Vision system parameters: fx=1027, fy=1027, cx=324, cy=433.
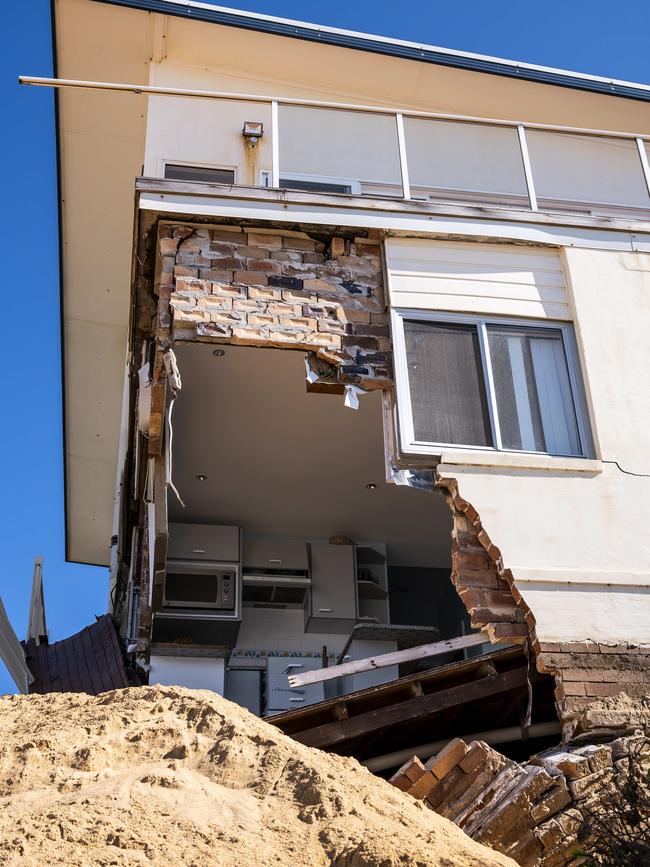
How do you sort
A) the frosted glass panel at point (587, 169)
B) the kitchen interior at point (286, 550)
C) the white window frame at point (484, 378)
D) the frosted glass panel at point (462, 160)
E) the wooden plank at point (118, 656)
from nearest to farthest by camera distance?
1. the white window frame at point (484, 378)
2. the kitchen interior at point (286, 550)
3. the wooden plank at point (118, 656)
4. the frosted glass panel at point (462, 160)
5. the frosted glass panel at point (587, 169)

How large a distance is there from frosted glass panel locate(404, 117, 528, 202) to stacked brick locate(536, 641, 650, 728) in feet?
17.7

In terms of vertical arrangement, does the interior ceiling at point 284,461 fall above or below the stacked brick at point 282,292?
below

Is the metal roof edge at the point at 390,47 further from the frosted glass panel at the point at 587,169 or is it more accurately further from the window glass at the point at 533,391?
the window glass at the point at 533,391

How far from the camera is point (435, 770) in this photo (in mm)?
6184

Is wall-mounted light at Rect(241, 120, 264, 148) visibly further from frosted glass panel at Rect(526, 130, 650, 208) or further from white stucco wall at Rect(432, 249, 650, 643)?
white stucco wall at Rect(432, 249, 650, 643)

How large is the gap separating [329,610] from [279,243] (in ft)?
15.7

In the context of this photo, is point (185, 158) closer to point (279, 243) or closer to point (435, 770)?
point (279, 243)

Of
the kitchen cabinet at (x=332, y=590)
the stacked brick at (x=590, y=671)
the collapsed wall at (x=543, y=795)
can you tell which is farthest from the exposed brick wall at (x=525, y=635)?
the kitchen cabinet at (x=332, y=590)

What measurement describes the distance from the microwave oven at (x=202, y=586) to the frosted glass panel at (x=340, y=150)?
4403 mm

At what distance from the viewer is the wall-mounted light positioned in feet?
34.7

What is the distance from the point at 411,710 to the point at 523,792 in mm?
1917

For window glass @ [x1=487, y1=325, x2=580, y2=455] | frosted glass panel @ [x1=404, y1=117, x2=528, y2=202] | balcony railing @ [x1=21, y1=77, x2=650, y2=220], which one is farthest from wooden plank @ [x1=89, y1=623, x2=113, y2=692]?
frosted glass panel @ [x1=404, y1=117, x2=528, y2=202]

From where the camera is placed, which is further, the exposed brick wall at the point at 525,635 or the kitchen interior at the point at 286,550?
the kitchen interior at the point at 286,550

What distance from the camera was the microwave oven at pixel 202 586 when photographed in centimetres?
1153
